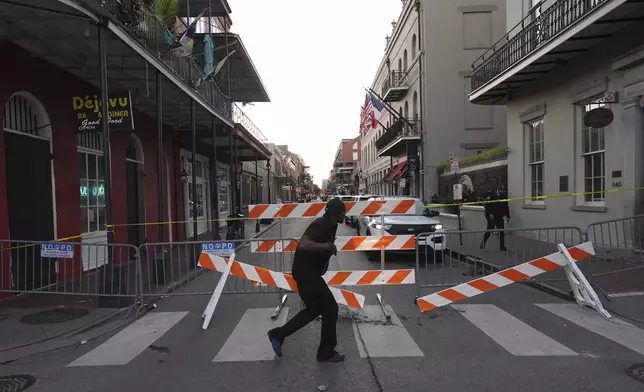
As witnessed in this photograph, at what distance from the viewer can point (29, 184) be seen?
8.56 meters

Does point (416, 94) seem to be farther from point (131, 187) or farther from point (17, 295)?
point (17, 295)

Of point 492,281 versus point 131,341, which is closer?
point 131,341

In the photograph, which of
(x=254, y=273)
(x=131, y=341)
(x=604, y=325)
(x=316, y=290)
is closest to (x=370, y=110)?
(x=254, y=273)

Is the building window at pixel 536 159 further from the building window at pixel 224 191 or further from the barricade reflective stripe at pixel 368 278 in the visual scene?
the building window at pixel 224 191

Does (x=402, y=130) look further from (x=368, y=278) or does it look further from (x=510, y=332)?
(x=510, y=332)

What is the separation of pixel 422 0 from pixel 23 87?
21.8 m

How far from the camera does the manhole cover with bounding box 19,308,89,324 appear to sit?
636 centimetres

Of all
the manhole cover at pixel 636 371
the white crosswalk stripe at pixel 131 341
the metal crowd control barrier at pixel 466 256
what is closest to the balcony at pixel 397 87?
the metal crowd control barrier at pixel 466 256

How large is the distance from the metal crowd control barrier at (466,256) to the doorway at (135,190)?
26.9 feet

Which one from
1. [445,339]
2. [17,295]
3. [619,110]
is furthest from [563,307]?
[17,295]

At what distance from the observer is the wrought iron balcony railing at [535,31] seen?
10523 mm

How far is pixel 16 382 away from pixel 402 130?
26.1 metres

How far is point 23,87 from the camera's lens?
27.6ft

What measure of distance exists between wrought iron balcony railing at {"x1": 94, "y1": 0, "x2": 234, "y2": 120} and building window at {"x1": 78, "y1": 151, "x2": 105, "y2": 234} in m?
3.04
